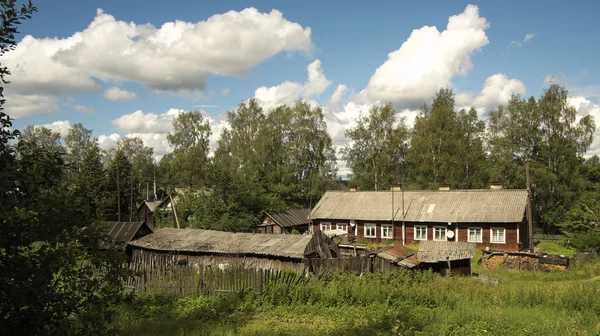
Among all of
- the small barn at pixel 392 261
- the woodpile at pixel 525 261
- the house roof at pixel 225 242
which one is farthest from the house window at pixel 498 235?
the house roof at pixel 225 242

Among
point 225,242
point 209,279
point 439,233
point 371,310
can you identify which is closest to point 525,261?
point 439,233

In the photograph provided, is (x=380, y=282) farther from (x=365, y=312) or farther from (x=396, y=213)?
(x=396, y=213)

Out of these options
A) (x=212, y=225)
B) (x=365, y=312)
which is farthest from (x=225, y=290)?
(x=212, y=225)

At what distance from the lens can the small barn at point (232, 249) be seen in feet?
56.4

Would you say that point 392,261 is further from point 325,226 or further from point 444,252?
point 325,226

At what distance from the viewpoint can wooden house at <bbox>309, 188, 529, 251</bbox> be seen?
2709 cm

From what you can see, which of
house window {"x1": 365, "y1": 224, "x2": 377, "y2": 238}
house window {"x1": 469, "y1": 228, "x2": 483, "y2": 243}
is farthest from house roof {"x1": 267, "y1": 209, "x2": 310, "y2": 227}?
house window {"x1": 469, "y1": 228, "x2": 483, "y2": 243}

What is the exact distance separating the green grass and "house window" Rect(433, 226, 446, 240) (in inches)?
634

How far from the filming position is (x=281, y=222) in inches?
1332

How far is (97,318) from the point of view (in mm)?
4023

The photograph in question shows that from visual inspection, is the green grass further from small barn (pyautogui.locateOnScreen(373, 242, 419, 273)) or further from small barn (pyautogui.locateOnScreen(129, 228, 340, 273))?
small barn (pyautogui.locateOnScreen(129, 228, 340, 273))

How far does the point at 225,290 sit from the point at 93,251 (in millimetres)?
9993

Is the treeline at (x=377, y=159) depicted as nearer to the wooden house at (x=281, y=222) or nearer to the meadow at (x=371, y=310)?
the wooden house at (x=281, y=222)

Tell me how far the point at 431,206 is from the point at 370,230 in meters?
5.06
